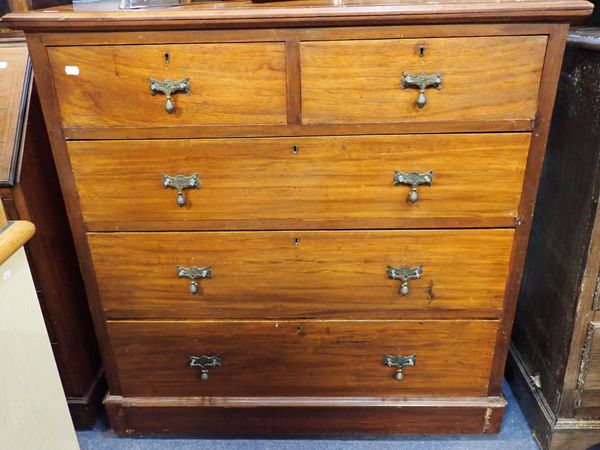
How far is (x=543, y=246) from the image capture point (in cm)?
149

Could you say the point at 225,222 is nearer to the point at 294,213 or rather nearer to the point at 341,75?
the point at 294,213

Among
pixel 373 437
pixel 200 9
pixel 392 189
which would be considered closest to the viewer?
pixel 200 9

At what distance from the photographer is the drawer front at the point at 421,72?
1090mm

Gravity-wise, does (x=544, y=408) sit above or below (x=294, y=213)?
below

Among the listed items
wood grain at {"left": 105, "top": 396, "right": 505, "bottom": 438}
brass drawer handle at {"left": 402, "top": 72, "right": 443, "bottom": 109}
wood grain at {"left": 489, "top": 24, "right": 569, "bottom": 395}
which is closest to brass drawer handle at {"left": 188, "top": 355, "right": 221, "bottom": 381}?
wood grain at {"left": 105, "top": 396, "right": 505, "bottom": 438}

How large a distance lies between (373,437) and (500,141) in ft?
3.04

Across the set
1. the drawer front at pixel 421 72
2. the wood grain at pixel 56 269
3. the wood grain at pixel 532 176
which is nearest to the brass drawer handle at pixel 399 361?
the wood grain at pixel 532 176

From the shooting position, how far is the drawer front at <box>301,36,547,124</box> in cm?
109

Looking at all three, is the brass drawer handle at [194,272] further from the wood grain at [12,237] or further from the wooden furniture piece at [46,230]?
the wood grain at [12,237]

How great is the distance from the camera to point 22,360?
3.00 ft

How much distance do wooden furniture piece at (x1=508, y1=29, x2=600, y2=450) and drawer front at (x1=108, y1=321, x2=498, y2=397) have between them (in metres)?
0.18

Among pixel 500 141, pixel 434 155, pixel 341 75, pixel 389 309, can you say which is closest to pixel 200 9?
pixel 341 75

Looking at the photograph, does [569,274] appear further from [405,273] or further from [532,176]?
[405,273]

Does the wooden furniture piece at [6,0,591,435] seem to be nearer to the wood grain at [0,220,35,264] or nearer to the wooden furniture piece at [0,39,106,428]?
the wooden furniture piece at [0,39,106,428]
